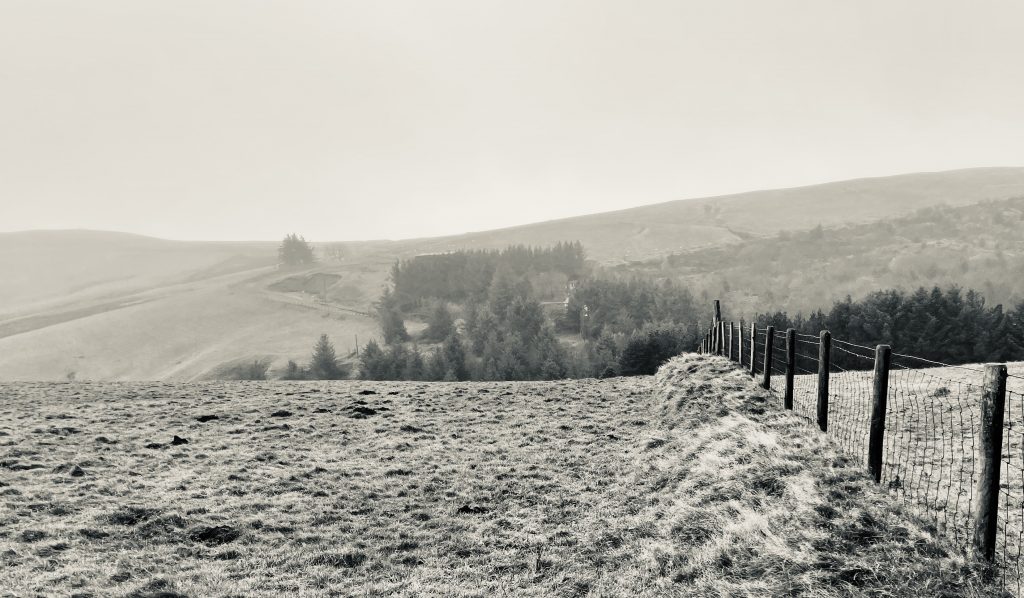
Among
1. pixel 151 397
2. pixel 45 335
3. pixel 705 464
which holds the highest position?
pixel 705 464

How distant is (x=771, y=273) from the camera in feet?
567

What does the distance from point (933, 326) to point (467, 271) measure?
111 m

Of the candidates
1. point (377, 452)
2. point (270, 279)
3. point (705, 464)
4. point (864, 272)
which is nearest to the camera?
point (705, 464)

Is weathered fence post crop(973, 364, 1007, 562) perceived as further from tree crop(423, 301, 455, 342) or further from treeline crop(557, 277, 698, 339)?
tree crop(423, 301, 455, 342)

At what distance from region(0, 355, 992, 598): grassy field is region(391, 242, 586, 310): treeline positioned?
125539mm

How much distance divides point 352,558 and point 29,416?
53.7 ft

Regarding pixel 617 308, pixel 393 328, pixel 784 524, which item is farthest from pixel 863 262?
pixel 784 524

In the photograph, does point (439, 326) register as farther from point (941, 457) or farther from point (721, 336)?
point (941, 457)

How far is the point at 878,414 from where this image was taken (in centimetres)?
805

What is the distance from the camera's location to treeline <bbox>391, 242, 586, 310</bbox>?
151750 millimetres

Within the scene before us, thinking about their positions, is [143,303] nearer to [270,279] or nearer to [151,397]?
[270,279]

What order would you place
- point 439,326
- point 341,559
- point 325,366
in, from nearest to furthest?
point 341,559 < point 325,366 < point 439,326

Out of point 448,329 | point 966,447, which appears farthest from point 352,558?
point 448,329

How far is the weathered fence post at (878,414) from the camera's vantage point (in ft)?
25.7
